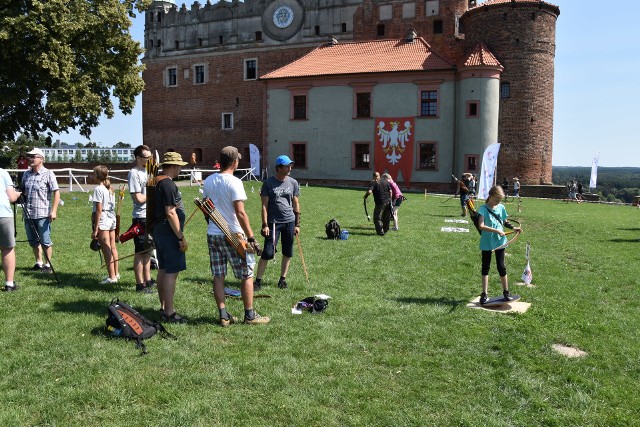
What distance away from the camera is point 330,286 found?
29.2 ft

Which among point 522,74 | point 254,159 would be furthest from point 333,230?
point 522,74

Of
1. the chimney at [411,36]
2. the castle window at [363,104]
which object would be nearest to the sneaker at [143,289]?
the castle window at [363,104]

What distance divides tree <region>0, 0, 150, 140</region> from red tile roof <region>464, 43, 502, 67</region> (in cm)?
1985

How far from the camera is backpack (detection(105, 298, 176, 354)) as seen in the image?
5941 mm

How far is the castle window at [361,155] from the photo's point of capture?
38.8 metres

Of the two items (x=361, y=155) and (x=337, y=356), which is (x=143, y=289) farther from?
(x=361, y=155)

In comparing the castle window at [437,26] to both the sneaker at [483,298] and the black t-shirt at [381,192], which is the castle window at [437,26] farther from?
the sneaker at [483,298]

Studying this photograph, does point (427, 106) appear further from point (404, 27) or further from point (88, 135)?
point (88, 135)

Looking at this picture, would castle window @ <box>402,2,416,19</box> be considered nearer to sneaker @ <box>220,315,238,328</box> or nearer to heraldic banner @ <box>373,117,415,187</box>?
heraldic banner @ <box>373,117,415,187</box>

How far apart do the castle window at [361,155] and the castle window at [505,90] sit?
957cm

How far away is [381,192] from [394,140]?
23.2 meters

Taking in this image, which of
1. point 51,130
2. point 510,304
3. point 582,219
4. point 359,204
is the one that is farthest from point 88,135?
point 510,304

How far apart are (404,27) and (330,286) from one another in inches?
1453

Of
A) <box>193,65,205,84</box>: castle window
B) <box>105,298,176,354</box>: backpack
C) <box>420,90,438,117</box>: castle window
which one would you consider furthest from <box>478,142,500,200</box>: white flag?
<box>193,65,205,84</box>: castle window
